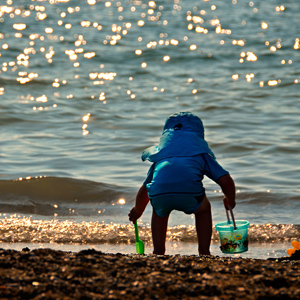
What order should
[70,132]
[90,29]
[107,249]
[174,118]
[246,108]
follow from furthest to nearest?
[90,29] < [246,108] < [70,132] < [107,249] < [174,118]

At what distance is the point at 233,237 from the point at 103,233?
1.51 m

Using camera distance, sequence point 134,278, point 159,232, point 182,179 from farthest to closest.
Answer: point 159,232 < point 182,179 < point 134,278

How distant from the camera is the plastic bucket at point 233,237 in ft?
14.5

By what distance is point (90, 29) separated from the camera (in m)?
20.9

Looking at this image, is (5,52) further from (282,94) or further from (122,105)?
(282,94)

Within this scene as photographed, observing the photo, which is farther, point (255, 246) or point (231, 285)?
point (255, 246)

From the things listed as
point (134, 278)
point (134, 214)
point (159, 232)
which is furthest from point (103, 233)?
point (134, 278)

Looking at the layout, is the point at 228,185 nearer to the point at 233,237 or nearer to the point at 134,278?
the point at 233,237

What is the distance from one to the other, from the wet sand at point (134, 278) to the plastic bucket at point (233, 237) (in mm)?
994

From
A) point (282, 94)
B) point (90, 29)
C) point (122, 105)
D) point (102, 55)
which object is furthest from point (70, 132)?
point (90, 29)

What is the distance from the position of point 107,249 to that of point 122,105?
303 inches

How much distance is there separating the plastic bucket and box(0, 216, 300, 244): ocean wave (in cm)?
95

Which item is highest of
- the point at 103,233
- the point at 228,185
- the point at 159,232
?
the point at 228,185

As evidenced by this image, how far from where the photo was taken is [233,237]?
445 centimetres
